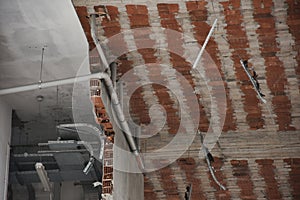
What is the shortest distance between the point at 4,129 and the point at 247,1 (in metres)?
4.36

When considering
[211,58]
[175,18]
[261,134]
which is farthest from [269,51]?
[261,134]

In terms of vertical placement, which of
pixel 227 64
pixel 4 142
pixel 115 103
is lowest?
pixel 4 142

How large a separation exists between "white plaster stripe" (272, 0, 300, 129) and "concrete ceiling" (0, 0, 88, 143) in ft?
7.81

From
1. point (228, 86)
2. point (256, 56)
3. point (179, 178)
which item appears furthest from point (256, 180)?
point (256, 56)

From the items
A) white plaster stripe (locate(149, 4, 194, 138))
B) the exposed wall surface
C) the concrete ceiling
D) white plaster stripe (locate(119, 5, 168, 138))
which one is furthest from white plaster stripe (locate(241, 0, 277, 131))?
the concrete ceiling

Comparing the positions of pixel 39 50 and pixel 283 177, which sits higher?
pixel 39 50

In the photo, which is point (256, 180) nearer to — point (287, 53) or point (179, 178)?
point (179, 178)

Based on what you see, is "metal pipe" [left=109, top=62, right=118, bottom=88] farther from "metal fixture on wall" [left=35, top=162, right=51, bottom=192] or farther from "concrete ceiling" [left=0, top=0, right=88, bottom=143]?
"metal fixture on wall" [left=35, top=162, right=51, bottom=192]

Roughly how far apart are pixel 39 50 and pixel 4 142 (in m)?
1.89

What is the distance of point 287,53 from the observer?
8039mm

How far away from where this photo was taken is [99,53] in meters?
8.06

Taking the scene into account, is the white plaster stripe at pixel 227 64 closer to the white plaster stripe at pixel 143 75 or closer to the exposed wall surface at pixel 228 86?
the exposed wall surface at pixel 228 86

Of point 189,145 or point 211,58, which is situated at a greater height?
point 211,58

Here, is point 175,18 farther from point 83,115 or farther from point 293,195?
point 293,195
